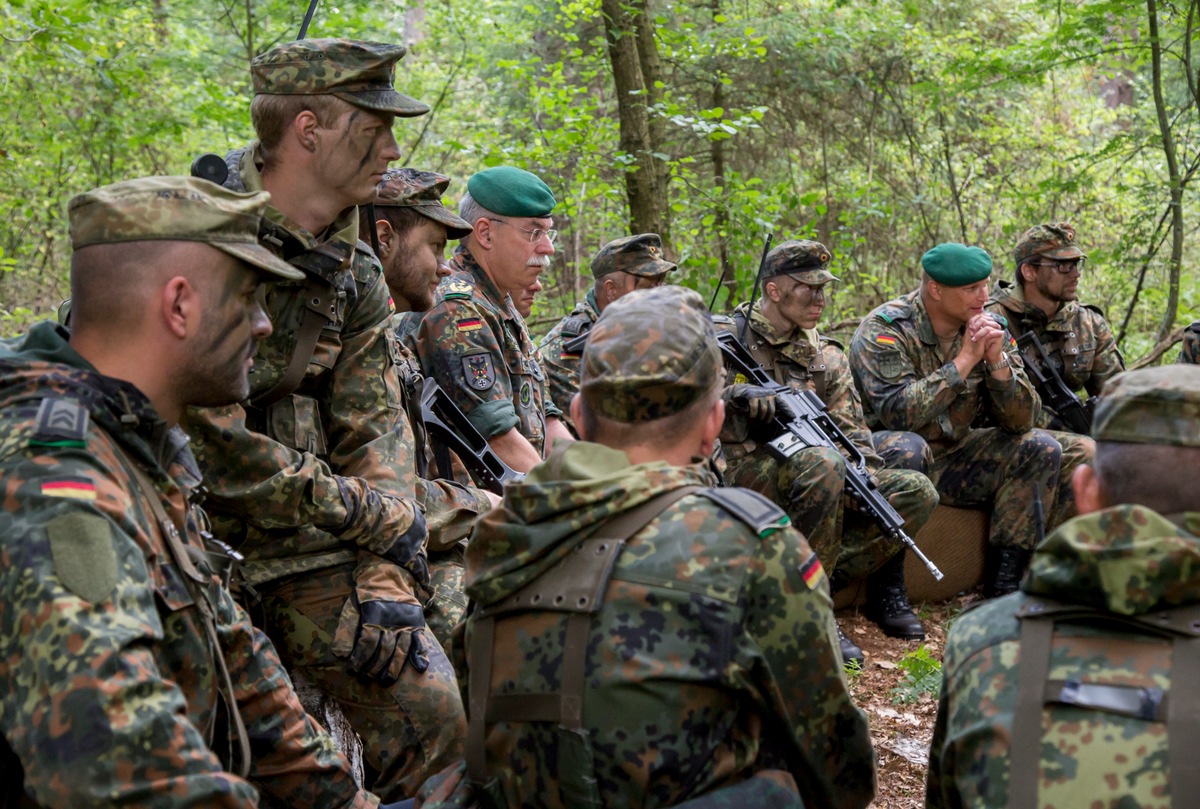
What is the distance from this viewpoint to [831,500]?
6.20m

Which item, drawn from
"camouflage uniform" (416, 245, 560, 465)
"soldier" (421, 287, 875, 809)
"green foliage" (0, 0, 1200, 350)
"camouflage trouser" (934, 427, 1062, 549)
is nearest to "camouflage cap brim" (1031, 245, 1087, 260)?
"camouflage trouser" (934, 427, 1062, 549)

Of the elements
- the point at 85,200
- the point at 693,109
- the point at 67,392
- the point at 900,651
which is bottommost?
the point at 900,651

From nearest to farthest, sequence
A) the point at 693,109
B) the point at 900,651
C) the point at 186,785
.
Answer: the point at 186,785
the point at 900,651
the point at 693,109

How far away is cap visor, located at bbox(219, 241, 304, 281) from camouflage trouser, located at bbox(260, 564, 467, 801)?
1304 millimetres

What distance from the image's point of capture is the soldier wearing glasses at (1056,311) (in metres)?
7.73

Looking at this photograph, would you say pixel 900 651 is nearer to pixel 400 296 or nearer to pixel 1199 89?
pixel 400 296

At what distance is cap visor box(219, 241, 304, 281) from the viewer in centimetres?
235

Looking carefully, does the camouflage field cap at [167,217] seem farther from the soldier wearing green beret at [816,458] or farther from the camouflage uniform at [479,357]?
the soldier wearing green beret at [816,458]

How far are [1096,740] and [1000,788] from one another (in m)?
0.19

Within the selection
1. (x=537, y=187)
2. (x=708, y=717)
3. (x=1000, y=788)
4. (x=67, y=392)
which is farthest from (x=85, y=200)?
(x=537, y=187)

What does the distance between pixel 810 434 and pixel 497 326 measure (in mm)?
2242

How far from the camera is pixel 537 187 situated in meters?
5.33

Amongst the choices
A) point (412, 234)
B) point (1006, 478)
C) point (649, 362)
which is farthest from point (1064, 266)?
point (649, 362)

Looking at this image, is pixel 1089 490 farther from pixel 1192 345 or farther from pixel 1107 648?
pixel 1192 345
